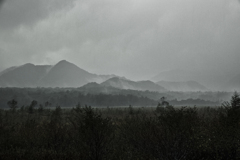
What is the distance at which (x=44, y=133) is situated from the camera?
10453 mm

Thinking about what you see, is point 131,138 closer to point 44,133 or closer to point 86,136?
point 86,136

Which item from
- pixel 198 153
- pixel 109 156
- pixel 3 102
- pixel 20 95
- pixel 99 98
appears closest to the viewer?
pixel 109 156

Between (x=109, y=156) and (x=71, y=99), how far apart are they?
340ft

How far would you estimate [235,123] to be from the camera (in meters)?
7.94

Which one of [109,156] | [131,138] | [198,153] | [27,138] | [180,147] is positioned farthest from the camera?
[27,138]

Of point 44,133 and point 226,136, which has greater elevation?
point 226,136

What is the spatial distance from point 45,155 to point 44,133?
2.65m

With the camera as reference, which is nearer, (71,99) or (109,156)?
(109,156)

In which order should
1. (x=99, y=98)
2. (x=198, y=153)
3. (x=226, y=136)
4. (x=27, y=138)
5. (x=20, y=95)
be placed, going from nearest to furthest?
(x=226, y=136)
(x=198, y=153)
(x=27, y=138)
(x=20, y=95)
(x=99, y=98)

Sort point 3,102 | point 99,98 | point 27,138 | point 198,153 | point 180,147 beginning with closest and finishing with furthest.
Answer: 1. point 180,147
2. point 198,153
3. point 27,138
4. point 3,102
5. point 99,98

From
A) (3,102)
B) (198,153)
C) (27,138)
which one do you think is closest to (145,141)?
(198,153)

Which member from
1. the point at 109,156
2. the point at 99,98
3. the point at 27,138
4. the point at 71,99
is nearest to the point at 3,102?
the point at 71,99

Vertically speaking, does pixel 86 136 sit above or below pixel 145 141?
above

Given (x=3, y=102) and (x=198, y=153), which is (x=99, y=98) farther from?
(x=198, y=153)
